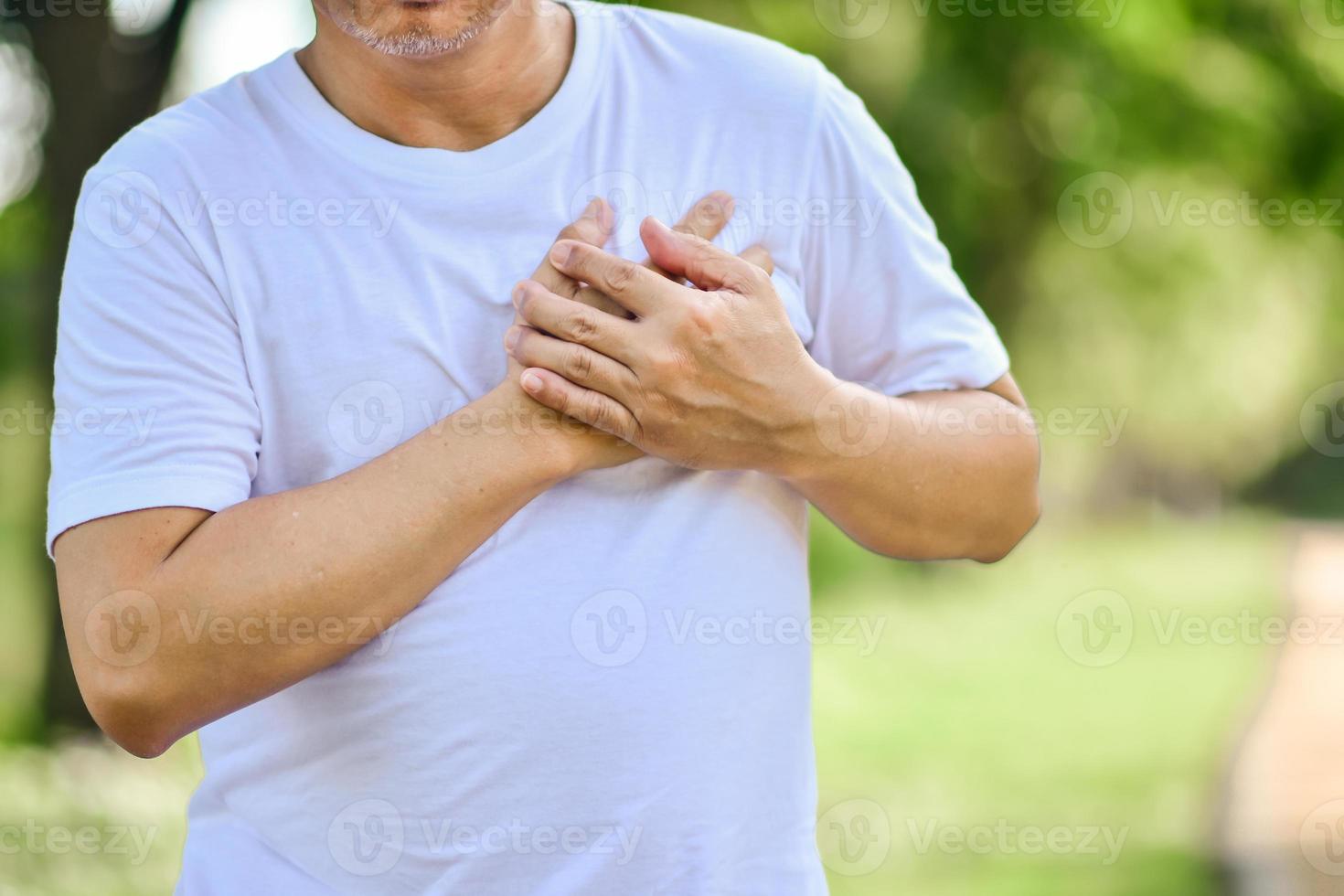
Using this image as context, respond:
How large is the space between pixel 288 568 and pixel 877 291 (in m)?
0.81

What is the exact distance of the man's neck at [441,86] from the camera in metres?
1.69

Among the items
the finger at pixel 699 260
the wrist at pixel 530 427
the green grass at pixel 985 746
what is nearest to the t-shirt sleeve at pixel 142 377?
the wrist at pixel 530 427

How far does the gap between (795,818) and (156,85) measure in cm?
540

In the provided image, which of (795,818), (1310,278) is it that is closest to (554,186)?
(795,818)

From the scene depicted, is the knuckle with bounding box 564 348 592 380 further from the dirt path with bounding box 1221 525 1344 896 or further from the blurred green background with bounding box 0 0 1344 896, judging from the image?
the dirt path with bounding box 1221 525 1344 896

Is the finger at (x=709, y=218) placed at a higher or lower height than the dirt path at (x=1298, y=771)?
higher

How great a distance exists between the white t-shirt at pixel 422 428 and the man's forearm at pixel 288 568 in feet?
0.21

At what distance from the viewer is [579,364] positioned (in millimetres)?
1521

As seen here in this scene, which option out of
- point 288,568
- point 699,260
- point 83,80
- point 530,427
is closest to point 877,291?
point 699,260

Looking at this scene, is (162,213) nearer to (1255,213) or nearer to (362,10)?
(362,10)

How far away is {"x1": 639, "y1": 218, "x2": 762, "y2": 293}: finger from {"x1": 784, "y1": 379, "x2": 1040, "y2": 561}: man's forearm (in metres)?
0.17

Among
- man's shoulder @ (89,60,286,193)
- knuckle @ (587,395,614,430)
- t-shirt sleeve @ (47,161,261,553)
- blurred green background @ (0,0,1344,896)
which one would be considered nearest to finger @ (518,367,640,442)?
knuckle @ (587,395,614,430)

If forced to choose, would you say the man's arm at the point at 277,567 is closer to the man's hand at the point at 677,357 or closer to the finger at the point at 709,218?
the man's hand at the point at 677,357

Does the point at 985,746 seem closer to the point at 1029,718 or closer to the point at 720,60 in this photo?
the point at 1029,718
